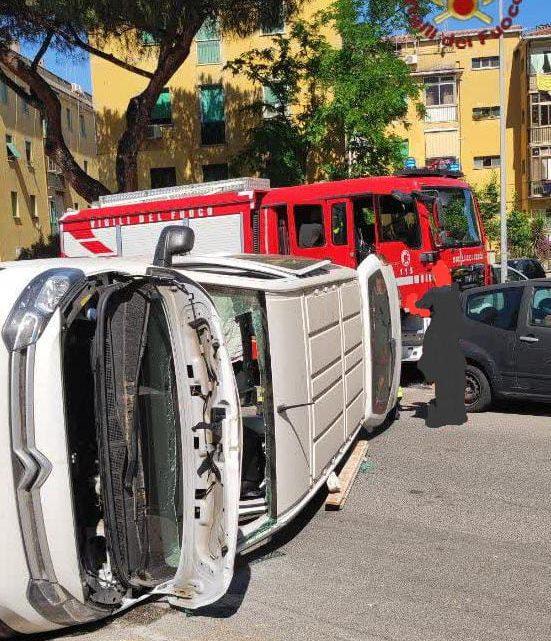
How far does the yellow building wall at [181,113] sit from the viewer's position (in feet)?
91.4

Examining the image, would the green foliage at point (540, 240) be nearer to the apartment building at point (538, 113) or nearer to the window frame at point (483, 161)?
the apartment building at point (538, 113)

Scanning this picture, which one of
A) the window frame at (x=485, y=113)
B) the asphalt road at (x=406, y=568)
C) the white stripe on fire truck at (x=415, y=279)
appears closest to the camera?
the asphalt road at (x=406, y=568)

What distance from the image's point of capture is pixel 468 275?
11.7 m

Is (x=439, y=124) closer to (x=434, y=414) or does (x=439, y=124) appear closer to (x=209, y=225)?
(x=209, y=225)

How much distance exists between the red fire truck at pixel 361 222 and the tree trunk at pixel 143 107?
742cm

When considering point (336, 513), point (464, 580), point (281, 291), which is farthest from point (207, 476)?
point (336, 513)

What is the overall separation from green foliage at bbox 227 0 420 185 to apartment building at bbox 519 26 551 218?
64.9ft

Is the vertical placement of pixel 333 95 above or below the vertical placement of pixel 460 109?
below

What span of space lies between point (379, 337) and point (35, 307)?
4.72m

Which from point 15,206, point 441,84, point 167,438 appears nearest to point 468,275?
point 167,438

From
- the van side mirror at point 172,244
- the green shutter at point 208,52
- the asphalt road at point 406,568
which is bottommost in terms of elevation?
the asphalt road at point 406,568

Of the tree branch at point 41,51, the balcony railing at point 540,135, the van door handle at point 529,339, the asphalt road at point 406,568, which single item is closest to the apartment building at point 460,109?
the balcony railing at point 540,135

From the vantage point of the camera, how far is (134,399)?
12.4ft

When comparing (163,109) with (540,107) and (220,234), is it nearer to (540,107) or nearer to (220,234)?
(220,234)
